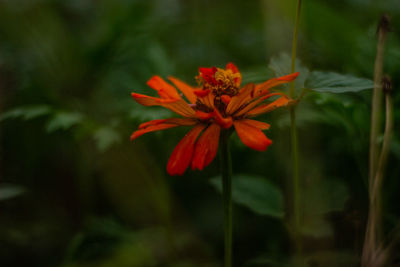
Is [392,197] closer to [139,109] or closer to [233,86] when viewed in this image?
[233,86]

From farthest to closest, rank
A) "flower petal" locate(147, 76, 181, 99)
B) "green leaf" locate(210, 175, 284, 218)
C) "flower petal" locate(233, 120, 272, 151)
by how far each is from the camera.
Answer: "green leaf" locate(210, 175, 284, 218), "flower petal" locate(147, 76, 181, 99), "flower petal" locate(233, 120, 272, 151)

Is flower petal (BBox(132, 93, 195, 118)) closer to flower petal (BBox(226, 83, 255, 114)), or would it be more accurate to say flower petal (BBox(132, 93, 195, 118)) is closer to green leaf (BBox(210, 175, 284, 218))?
flower petal (BBox(226, 83, 255, 114))

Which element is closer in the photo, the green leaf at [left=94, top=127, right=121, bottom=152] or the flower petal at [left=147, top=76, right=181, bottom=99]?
the flower petal at [left=147, top=76, right=181, bottom=99]

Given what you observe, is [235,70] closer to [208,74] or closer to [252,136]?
[208,74]

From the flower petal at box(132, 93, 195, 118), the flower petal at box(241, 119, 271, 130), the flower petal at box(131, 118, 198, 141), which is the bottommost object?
the flower petal at box(241, 119, 271, 130)

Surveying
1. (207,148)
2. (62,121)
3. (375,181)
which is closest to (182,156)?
(207,148)

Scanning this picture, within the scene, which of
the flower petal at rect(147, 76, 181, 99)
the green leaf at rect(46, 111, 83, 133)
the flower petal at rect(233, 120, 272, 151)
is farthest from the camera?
the green leaf at rect(46, 111, 83, 133)

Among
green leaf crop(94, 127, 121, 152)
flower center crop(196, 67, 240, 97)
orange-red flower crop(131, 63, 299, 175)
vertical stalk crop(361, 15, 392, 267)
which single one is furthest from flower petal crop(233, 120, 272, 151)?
green leaf crop(94, 127, 121, 152)
